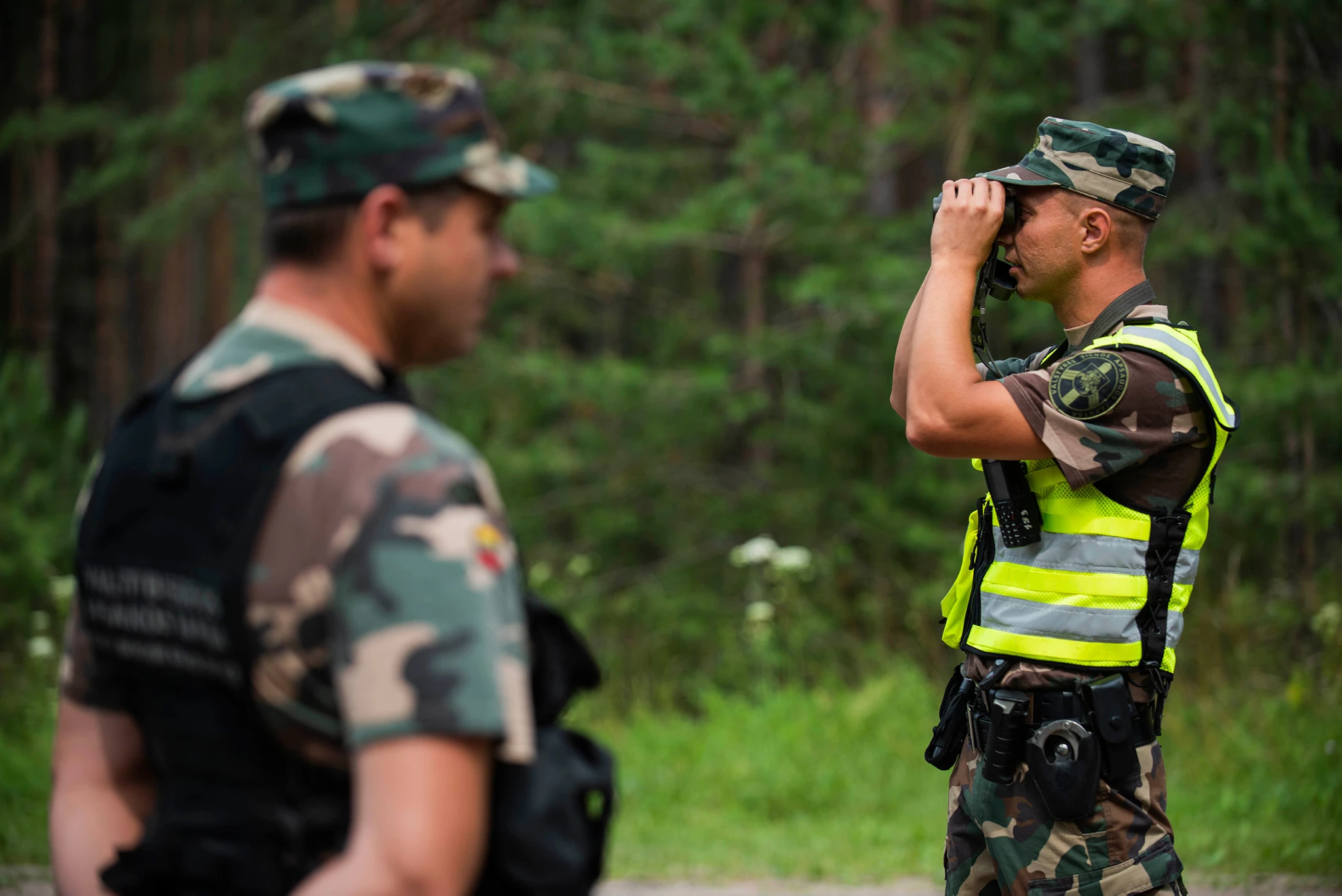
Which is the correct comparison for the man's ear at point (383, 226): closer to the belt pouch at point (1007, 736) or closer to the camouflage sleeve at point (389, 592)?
the camouflage sleeve at point (389, 592)

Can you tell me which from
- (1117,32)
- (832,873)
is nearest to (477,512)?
(832,873)

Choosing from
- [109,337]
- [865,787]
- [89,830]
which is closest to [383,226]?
[89,830]

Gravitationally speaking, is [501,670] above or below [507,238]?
above

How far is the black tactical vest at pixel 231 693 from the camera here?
1333 mm

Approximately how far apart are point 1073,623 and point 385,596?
1.77 meters

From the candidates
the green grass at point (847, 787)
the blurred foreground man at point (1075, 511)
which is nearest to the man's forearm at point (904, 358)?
the blurred foreground man at point (1075, 511)

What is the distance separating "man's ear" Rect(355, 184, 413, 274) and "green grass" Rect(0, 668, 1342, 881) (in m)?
4.32

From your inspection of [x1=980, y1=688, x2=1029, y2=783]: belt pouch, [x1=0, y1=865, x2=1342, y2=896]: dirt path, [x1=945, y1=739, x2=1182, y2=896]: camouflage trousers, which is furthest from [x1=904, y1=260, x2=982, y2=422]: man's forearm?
[x1=0, y1=865, x2=1342, y2=896]: dirt path

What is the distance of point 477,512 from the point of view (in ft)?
4.28

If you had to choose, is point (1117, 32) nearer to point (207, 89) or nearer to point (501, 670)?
point (207, 89)

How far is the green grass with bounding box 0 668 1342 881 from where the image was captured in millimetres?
5215

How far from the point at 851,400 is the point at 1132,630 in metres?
6.42

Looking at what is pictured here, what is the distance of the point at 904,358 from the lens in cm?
286

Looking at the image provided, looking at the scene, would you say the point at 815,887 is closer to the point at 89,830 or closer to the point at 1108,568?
the point at 1108,568
